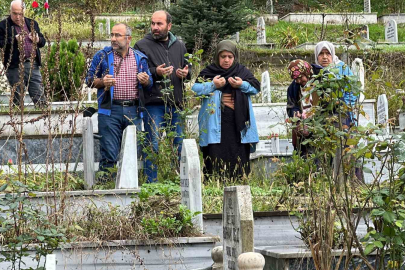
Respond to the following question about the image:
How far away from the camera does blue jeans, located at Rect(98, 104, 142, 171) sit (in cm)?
942

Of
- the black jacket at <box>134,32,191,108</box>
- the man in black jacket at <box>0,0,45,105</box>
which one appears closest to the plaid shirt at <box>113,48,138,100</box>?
the black jacket at <box>134,32,191,108</box>

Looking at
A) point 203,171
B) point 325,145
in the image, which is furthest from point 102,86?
point 325,145

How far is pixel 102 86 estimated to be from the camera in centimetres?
938

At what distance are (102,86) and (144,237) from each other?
2618 millimetres

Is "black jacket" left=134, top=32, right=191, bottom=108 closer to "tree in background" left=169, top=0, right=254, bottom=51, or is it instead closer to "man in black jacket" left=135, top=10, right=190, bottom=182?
"man in black jacket" left=135, top=10, right=190, bottom=182

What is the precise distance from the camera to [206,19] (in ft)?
58.3

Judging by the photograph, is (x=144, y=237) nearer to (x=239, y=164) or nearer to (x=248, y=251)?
(x=248, y=251)

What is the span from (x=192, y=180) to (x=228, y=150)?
2.48 meters

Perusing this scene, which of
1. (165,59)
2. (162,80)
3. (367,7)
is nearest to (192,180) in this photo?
(162,80)

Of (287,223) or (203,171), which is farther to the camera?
(203,171)

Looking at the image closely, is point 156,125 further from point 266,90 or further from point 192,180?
point 266,90

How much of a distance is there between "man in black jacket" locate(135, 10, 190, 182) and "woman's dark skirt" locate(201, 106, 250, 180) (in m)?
0.44

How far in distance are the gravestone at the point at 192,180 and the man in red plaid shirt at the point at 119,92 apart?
196 cm

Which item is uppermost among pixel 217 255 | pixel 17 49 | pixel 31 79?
pixel 17 49
